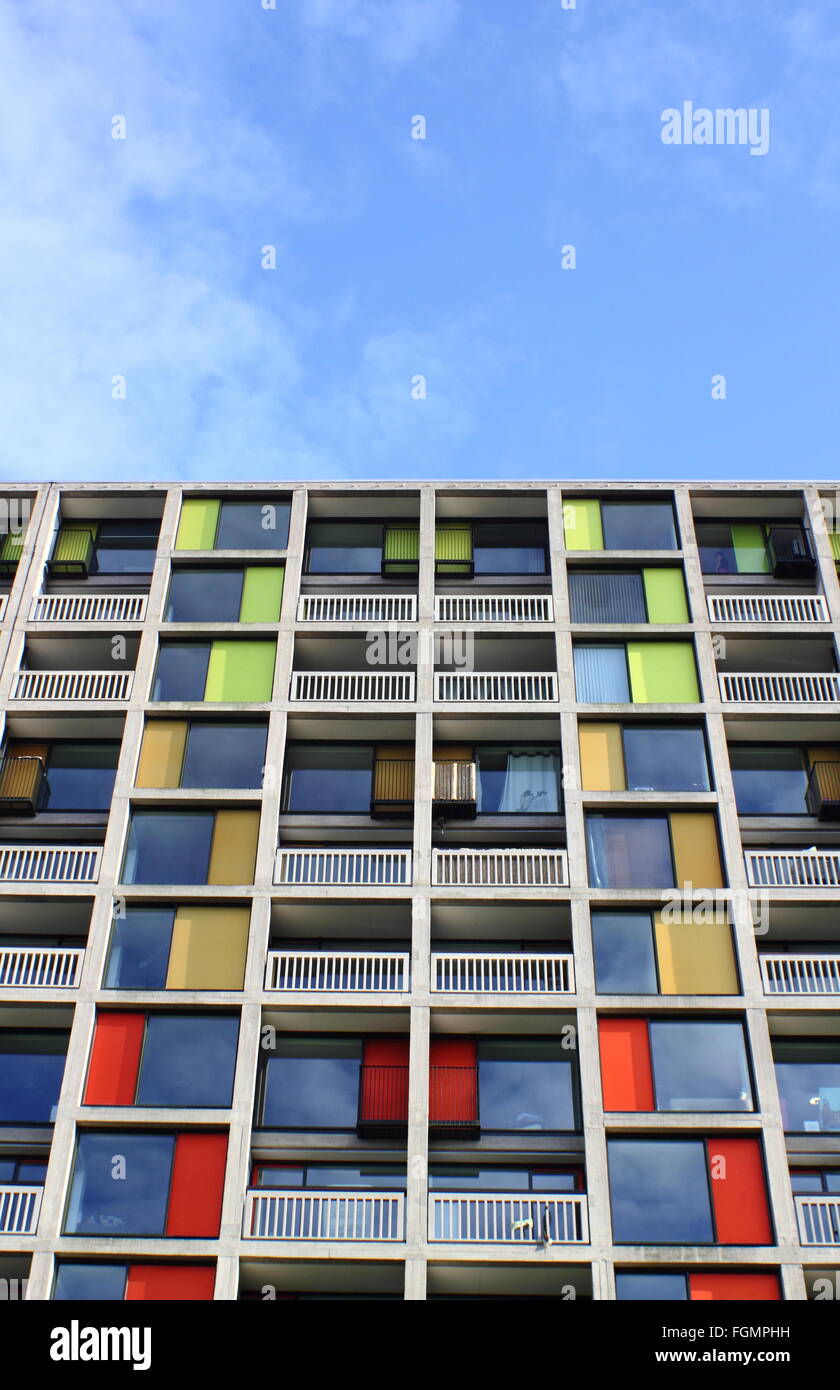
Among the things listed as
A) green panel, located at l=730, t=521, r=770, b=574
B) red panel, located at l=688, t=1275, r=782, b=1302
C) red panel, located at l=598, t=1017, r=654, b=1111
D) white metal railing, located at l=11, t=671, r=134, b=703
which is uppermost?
green panel, located at l=730, t=521, r=770, b=574

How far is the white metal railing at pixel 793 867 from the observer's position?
2891 cm

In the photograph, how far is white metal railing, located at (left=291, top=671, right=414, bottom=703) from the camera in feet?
105

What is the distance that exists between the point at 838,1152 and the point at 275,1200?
36.1ft

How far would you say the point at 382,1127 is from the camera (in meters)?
26.4

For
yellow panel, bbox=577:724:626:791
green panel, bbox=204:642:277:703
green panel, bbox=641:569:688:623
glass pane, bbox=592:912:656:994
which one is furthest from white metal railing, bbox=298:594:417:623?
glass pane, bbox=592:912:656:994

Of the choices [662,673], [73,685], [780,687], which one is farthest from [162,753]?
[780,687]

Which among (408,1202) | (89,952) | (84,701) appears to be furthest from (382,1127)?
(84,701)

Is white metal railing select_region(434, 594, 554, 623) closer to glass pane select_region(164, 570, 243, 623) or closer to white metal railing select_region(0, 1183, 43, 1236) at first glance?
glass pane select_region(164, 570, 243, 623)

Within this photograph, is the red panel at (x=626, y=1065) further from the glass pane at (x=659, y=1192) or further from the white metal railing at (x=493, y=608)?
the white metal railing at (x=493, y=608)

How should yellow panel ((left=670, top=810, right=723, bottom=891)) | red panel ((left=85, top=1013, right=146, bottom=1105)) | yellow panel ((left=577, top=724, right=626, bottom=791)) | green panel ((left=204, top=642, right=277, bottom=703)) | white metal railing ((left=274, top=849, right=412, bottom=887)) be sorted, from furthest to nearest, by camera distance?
green panel ((left=204, top=642, right=277, bottom=703))
yellow panel ((left=577, top=724, right=626, bottom=791))
white metal railing ((left=274, top=849, right=412, bottom=887))
yellow panel ((left=670, top=810, right=723, bottom=891))
red panel ((left=85, top=1013, right=146, bottom=1105))

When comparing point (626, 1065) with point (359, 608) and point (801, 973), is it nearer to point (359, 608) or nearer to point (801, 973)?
point (801, 973)

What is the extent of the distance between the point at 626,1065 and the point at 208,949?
29.4 ft

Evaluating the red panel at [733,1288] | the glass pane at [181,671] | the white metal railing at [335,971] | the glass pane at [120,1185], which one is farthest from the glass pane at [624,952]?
the glass pane at [181,671]

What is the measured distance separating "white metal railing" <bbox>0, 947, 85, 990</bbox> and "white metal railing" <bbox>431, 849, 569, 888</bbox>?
7765 millimetres
